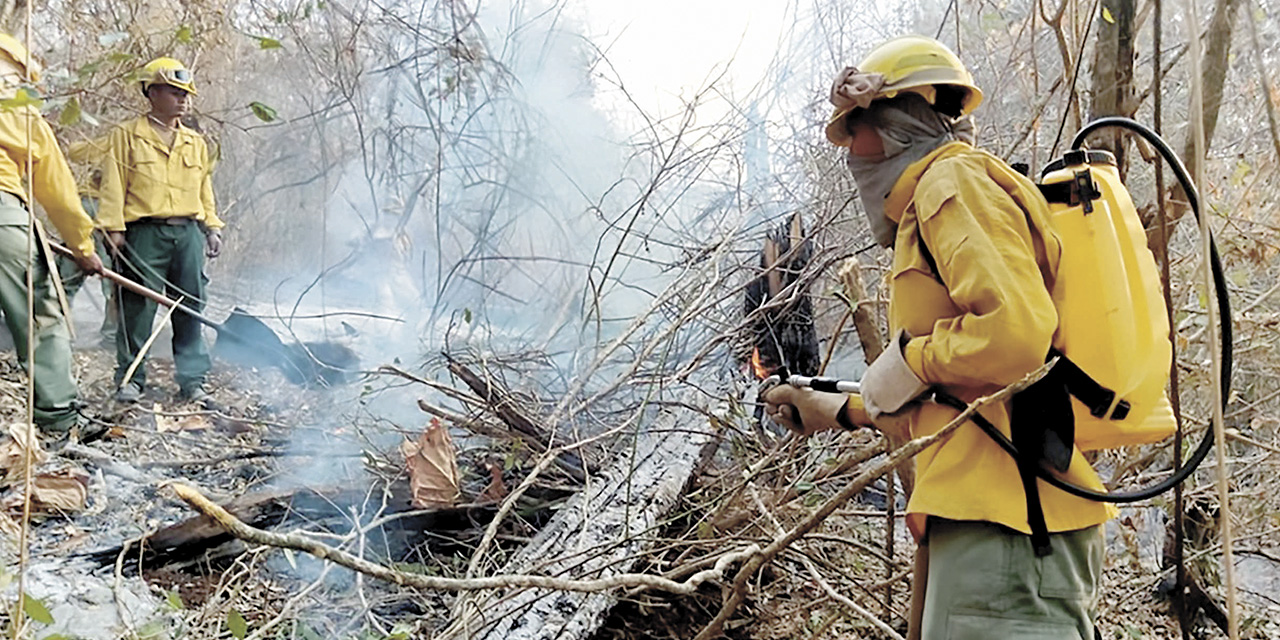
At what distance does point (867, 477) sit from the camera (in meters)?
1.59

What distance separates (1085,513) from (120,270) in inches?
236

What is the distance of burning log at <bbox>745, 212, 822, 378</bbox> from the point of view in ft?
12.6

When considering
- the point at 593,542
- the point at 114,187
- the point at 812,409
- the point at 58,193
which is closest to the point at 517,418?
the point at 593,542

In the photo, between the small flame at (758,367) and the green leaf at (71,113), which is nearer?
the green leaf at (71,113)

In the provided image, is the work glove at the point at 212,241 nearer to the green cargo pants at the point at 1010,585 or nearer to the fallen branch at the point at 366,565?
the fallen branch at the point at 366,565

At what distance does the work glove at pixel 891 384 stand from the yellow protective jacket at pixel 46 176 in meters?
3.74

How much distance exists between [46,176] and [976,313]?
437cm

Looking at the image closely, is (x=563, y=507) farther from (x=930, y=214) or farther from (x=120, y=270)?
(x=120, y=270)

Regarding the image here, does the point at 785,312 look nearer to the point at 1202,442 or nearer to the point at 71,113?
the point at 1202,442

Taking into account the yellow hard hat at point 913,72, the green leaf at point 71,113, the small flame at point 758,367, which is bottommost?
the small flame at point 758,367

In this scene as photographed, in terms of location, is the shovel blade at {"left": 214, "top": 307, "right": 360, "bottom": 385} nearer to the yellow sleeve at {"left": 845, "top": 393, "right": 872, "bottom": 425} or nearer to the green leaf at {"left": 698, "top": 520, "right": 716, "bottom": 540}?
the green leaf at {"left": 698, "top": 520, "right": 716, "bottom": 540}

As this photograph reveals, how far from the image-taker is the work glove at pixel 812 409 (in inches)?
79.7

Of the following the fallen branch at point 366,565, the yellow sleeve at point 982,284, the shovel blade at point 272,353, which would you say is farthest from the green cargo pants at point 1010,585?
the shovel blade at point 272,353

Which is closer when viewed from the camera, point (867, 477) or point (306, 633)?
point (867, 477)
